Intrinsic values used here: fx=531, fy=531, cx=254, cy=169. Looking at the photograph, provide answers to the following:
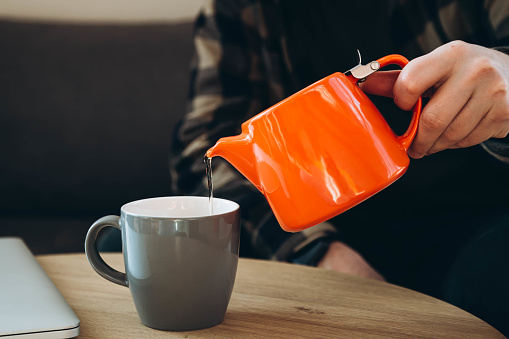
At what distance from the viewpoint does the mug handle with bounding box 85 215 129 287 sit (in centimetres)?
52

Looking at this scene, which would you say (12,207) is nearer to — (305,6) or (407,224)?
(305,6)

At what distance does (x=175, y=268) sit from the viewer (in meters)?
0.48

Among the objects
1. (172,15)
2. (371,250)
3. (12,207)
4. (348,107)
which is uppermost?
(172,15)

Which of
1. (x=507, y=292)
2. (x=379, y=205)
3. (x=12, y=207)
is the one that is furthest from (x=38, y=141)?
(x=507, y=292)

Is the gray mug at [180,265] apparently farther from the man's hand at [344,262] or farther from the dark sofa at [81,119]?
the dark sofa at [81,119]

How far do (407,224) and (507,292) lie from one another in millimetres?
281

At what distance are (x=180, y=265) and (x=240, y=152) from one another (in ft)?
0.40

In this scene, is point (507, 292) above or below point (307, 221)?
below

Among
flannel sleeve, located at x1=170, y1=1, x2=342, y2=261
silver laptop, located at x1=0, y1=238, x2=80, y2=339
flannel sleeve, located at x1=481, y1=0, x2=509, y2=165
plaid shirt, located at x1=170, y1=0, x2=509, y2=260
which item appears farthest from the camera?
flannel sleeve, located at x1=170, y1=1, x2=342, y2=261

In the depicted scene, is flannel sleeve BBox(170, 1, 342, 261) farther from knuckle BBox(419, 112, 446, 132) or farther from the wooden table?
knuckle BBox(419, 112, 446, 132)

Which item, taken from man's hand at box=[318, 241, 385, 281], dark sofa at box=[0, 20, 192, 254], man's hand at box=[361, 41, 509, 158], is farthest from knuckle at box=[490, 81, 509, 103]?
dark sofa at box=[0, 20, 192, 254]

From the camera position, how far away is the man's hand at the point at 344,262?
2.61 feet

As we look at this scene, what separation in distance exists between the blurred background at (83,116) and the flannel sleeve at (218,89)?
1.24ft

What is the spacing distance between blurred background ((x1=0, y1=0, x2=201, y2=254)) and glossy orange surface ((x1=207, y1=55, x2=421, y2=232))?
104cm
